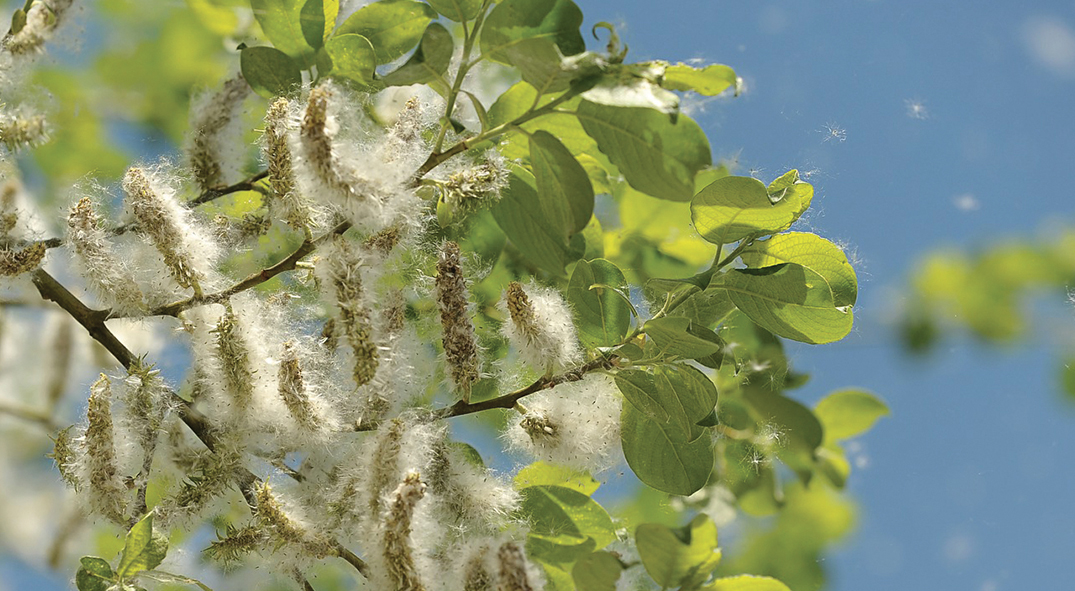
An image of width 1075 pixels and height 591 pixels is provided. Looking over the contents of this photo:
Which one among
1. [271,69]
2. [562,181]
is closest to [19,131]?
[271,69]

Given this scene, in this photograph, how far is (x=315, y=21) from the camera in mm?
643

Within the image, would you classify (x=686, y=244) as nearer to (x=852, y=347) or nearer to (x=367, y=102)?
(x=852, y=347)

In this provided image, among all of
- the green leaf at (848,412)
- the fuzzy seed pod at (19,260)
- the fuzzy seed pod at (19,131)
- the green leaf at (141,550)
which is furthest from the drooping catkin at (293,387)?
the green leaf at (848,412)

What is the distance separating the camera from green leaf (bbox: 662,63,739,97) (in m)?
0.51

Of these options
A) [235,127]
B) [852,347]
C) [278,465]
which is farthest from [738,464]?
[235,127]

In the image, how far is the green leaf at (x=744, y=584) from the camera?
582mm

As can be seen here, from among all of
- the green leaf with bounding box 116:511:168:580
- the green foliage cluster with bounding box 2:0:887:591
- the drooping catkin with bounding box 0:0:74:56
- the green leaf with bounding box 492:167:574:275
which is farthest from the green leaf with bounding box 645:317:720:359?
the drooping catkin with bounding box 0:0:74:56

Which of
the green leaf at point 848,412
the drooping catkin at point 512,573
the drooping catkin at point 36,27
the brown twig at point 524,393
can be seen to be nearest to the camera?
the drooping catkin at point 512,573

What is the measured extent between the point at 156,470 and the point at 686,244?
61 cm

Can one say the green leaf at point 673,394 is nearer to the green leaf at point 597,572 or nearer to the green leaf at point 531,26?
the green leaf at point 597,572

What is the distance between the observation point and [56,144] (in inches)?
42.6

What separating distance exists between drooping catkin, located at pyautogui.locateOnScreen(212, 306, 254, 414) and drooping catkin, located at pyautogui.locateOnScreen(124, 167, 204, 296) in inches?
1.8

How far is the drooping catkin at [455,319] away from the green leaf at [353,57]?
0.52 feet

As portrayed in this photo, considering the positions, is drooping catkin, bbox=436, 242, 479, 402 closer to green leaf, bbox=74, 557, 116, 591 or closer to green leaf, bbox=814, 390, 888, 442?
green leaf, bbox=74, 557, 116, 591
